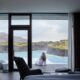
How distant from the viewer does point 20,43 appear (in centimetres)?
990

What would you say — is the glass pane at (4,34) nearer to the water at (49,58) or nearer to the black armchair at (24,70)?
the water at (49,58)

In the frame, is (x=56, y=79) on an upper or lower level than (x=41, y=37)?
lower

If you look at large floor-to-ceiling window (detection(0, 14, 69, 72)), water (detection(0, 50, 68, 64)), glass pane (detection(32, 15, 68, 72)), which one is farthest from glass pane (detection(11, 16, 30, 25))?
water (detection(0, 50, 68, 64))

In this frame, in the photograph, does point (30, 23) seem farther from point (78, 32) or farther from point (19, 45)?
point (78, 32)

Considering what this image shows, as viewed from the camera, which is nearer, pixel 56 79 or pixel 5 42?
pixel 56 79

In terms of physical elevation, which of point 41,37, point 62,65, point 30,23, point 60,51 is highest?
point 30,23

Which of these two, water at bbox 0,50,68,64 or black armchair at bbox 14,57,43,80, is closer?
black armchair at bbox 14,57,43,80

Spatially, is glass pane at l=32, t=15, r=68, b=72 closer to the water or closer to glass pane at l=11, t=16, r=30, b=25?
the water

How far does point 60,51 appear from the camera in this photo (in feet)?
32.4

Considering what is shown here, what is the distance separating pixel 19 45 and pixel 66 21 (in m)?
2.41

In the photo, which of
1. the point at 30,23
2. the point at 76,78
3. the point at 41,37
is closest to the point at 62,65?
the point at 41,37

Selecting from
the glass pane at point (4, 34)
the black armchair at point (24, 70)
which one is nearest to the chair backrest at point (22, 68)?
the black armchair at point (24, 70)

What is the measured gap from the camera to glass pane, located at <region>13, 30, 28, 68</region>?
9.80m

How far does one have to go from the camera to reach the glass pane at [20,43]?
9.80 metres
